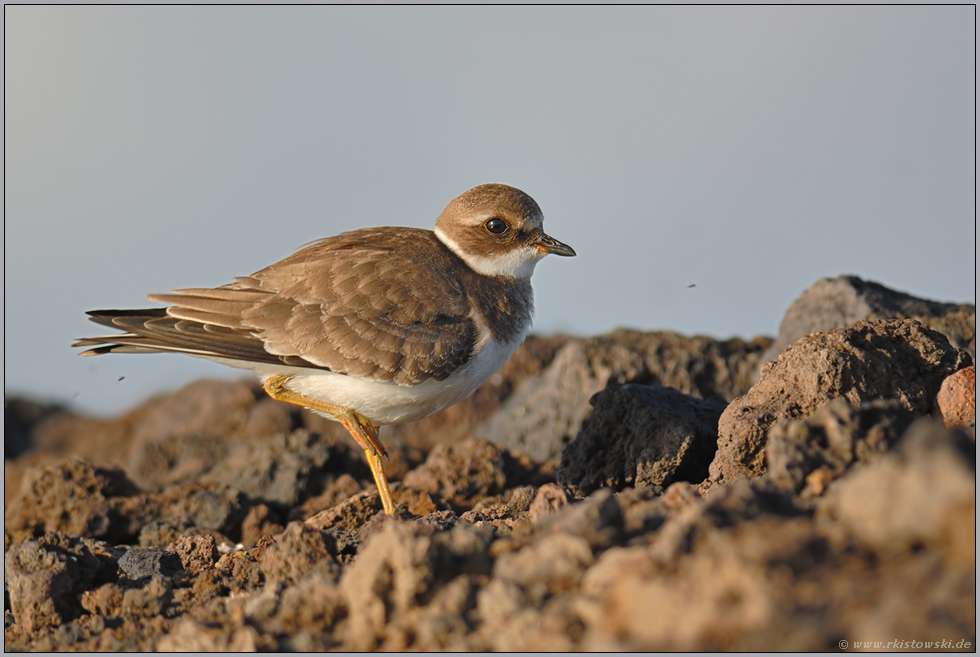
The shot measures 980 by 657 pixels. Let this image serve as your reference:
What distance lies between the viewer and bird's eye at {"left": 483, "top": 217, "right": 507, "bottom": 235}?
24.9 feet

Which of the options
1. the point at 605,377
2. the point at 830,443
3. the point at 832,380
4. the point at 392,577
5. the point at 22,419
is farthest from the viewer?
the point at 22,419

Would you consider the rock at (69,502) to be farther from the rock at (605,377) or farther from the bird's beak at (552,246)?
the bird's beak at (552,246)

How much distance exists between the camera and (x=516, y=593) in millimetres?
3422

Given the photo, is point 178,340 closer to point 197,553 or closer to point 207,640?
point 197,553

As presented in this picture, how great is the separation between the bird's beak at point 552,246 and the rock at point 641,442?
1.36m

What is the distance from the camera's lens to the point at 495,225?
7.59 metres

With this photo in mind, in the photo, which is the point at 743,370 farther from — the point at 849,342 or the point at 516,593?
the point at 516,593

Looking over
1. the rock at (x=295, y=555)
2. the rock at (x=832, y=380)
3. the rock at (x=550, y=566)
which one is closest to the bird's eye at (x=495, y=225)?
the rock at (x=832, y=380)

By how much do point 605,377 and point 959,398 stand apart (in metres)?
4.29

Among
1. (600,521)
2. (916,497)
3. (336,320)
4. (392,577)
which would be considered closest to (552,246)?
(336,320)

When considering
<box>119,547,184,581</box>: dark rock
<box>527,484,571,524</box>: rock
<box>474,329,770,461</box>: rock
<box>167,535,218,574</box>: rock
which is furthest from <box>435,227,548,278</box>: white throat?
<box>119,547,184,581</box>: dark rock

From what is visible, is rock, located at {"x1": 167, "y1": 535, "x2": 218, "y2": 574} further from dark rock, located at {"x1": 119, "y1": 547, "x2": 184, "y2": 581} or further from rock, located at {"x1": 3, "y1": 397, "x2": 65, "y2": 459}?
rock, located at {"x1": 3, "y1": 397, "x2": 65, "y2": 459}

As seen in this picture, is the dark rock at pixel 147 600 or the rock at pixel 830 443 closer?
the rock at pixel 830 443

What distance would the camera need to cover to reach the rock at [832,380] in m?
5.33
